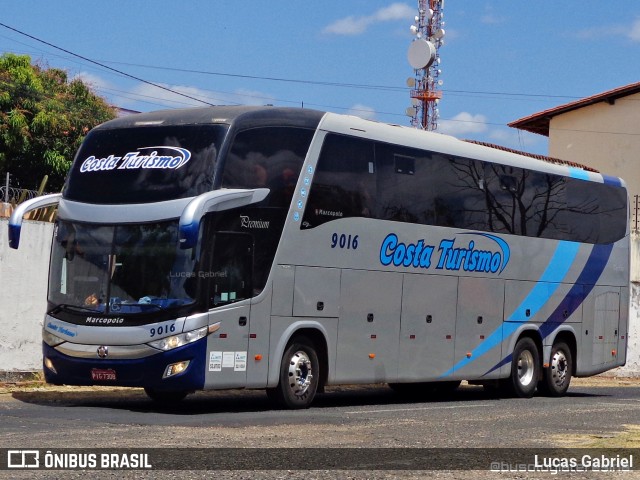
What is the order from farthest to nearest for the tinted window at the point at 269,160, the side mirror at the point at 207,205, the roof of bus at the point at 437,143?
the roof of bus at the point at 437,143 → the tinted window at the point at 269,160 → the side mirror at the point at 207,205

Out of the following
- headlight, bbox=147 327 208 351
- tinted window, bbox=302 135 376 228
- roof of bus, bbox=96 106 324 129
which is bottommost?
headlight, bbox=147 327 208 351

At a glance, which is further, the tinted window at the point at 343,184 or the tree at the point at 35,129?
the tree at the point at 35,129

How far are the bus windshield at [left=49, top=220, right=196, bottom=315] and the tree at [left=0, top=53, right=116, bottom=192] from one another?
3127 cm

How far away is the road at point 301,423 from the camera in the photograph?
473 inches

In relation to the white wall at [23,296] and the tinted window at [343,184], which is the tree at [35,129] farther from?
the tinted window at [343,184]

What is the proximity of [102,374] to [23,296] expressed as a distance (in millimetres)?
4746

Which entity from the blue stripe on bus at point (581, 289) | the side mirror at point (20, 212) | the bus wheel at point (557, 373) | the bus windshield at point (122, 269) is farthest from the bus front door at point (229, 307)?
the bus wheel at point (557, 373)

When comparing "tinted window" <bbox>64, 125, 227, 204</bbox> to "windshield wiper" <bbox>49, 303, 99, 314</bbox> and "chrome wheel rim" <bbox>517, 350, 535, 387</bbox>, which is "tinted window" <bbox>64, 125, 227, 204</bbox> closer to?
"windshield wiper" <bbox>49, 303, 99, 314</bbox>

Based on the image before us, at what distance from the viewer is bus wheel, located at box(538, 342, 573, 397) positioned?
2314 cm

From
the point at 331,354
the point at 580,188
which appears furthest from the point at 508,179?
the point at 331,354

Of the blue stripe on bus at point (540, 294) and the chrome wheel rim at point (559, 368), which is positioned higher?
the blue stripe on bus at point (540, 294)

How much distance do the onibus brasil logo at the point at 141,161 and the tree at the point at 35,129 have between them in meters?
31.0

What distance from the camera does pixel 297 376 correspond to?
17250 millimetres

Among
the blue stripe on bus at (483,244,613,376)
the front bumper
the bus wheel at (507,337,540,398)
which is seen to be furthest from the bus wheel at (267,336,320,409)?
the blue stripe on bus at (483,244,613,376)
